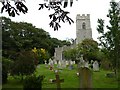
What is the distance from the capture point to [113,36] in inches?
883

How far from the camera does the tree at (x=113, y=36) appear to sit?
72.3ft

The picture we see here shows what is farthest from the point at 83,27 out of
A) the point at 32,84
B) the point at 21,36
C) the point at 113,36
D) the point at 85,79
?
the point at 85,79

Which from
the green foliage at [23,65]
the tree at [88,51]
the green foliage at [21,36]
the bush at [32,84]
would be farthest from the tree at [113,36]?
the green foliage at [21,36]

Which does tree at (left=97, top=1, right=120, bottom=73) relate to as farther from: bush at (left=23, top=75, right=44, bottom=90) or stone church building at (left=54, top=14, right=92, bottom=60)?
stone church building at (left=54, top=14, right=92, bottom=60)

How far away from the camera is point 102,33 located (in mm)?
23172

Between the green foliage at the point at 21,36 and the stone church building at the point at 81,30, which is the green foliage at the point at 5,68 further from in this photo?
the stone church building at the point at 81,30

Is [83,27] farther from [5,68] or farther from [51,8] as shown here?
[51,8]

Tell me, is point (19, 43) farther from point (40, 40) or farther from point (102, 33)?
point (102, 33)

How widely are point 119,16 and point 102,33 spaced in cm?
181

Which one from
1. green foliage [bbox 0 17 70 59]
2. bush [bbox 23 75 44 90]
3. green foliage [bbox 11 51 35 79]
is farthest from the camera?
green foliage [bbox 0 17 70 59]

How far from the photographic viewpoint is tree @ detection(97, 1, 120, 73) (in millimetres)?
22047

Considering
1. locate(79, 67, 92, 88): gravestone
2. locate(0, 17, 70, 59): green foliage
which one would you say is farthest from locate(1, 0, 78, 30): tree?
locate(0, 17, 70, 59): green foliage

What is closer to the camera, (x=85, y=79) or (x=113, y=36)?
(x=85, y=79)

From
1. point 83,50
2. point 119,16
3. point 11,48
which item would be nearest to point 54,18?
point 119,16
